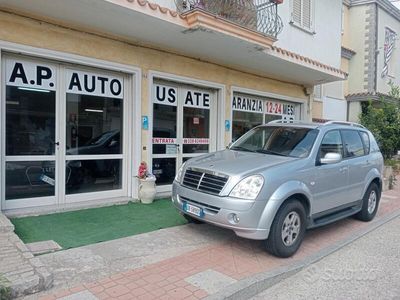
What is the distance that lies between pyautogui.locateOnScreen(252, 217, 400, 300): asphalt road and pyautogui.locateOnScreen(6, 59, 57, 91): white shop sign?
4842 millimetres

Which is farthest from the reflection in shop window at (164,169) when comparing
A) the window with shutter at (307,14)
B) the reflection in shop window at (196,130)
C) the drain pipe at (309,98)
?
the drain pipe at (309,98)

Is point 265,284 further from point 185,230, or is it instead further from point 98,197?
point 98,197

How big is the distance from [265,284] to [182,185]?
181 cm

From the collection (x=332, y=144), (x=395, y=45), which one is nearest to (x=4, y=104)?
(x=332, y=144)

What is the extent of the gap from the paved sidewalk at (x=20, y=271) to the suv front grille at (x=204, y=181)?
6.83 feet

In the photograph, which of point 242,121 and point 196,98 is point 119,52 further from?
point 242,121

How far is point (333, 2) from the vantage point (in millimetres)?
11156

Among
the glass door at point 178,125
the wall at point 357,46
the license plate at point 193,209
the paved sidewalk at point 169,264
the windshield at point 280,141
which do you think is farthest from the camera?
the wall at point 357,46

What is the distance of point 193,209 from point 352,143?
3269 millimetres

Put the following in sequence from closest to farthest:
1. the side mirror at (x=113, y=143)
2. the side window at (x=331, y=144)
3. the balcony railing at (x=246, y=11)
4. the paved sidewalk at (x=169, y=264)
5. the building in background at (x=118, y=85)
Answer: the paved sidewalk at (x=169, y=264)
the side window at (x=331, y=144)
the building in background at (x=118, y=85)
the balcony railing at (x=246, y=11)
the side mirror at (x=113, y=143)

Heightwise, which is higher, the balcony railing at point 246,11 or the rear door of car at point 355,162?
the balcony railing at point 246,11

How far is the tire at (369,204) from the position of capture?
630 cm

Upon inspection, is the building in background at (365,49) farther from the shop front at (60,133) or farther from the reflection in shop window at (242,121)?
the shop front at (60,133)

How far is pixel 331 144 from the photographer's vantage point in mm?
5426
